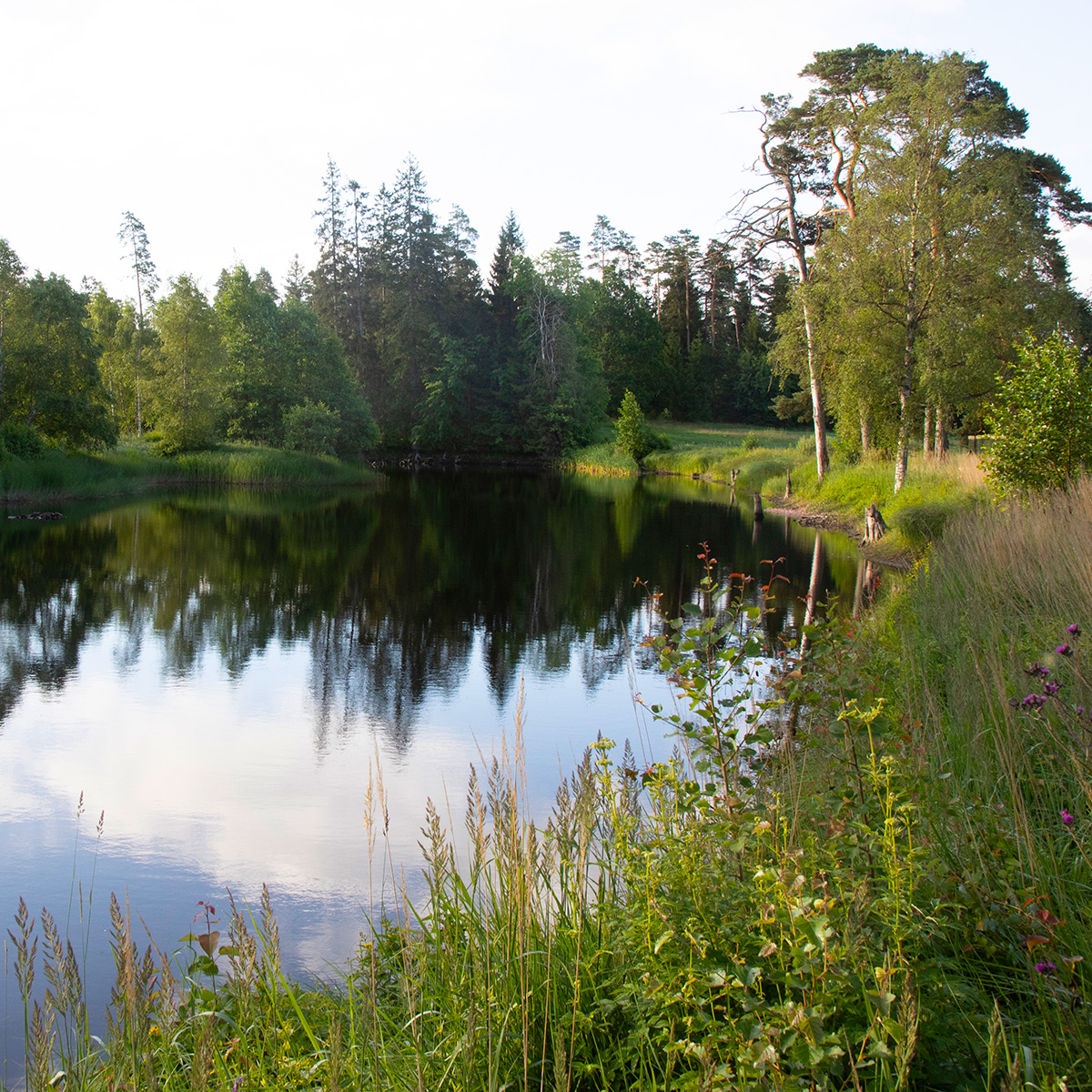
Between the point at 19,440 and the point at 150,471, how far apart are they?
8162 mm

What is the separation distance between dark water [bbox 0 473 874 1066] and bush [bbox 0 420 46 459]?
4851 mm

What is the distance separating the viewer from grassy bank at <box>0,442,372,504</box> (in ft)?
87.7

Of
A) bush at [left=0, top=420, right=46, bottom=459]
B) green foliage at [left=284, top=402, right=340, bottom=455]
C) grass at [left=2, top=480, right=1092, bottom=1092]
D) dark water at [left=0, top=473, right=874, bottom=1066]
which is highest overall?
green foliage at [left=284, top=402, right=340, bottom=455]

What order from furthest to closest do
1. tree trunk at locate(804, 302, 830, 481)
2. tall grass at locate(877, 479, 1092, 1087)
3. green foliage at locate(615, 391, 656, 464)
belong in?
green foliage at locate(615, 391, 656, 464)
tree trunk at locate(804, 302, 830, 481)
tall grass at locate(877, 479, 1092, 1087)

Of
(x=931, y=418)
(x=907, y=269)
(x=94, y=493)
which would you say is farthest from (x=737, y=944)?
(x=94, y=493)

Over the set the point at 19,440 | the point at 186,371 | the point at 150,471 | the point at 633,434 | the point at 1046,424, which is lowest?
the point at 150,471

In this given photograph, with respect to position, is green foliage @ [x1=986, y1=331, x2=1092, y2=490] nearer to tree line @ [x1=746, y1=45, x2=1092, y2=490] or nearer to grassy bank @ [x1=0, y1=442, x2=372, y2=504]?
tree line @ [x1=746, y1=45, x2=1092, y2=490]

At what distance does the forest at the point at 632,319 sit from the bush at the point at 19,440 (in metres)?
0.07

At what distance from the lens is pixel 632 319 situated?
2717 inches

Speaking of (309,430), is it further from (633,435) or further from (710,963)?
(710,963)

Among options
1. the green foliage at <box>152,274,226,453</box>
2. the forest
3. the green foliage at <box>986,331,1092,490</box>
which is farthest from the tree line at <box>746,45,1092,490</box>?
the green foliage at <box>152,274,226,453</box>

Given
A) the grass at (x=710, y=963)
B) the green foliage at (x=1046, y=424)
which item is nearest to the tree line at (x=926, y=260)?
the green foliage at (x=1046, y=424)

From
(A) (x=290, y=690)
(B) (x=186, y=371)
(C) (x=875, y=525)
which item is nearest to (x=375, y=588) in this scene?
(A) (x=290, y=690)

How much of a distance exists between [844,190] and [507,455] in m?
37.0
